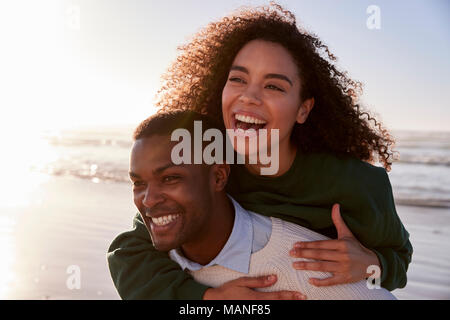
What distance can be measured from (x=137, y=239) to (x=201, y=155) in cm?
67

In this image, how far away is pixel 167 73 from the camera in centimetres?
376

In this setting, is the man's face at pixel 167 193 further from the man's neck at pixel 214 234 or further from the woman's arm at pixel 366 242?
the woman's arm at pixel 366 242

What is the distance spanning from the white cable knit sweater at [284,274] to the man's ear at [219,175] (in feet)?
1.13

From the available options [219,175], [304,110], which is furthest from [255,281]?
[304,110]

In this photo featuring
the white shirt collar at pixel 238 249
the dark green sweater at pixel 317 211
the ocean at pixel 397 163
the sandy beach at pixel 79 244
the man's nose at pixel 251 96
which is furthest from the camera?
the ocean at pixel 397 163

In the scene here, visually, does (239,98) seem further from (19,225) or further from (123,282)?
(19,225)

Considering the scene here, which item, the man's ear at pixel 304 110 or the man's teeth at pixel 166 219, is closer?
the man's teeth at pixel 166 219

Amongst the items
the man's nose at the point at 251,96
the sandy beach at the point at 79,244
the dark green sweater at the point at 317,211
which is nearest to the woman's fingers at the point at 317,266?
the dark green sweater at the point at 317,211

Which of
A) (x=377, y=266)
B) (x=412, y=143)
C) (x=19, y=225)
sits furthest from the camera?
(x=412, y=143)

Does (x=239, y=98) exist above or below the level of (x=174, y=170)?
above

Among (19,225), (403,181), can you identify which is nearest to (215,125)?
(19,225)

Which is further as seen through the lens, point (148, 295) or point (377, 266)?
point (377, 266)

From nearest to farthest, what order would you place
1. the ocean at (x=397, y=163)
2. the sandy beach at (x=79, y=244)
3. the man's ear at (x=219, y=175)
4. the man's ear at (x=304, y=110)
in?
the man's ear at (x=219, y=175) < the man's ear at (x=304, y=110) < the sandy beach at (x=79, y=244) < the ocean at (x=397, y=163)

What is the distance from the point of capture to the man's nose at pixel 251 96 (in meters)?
2.76
